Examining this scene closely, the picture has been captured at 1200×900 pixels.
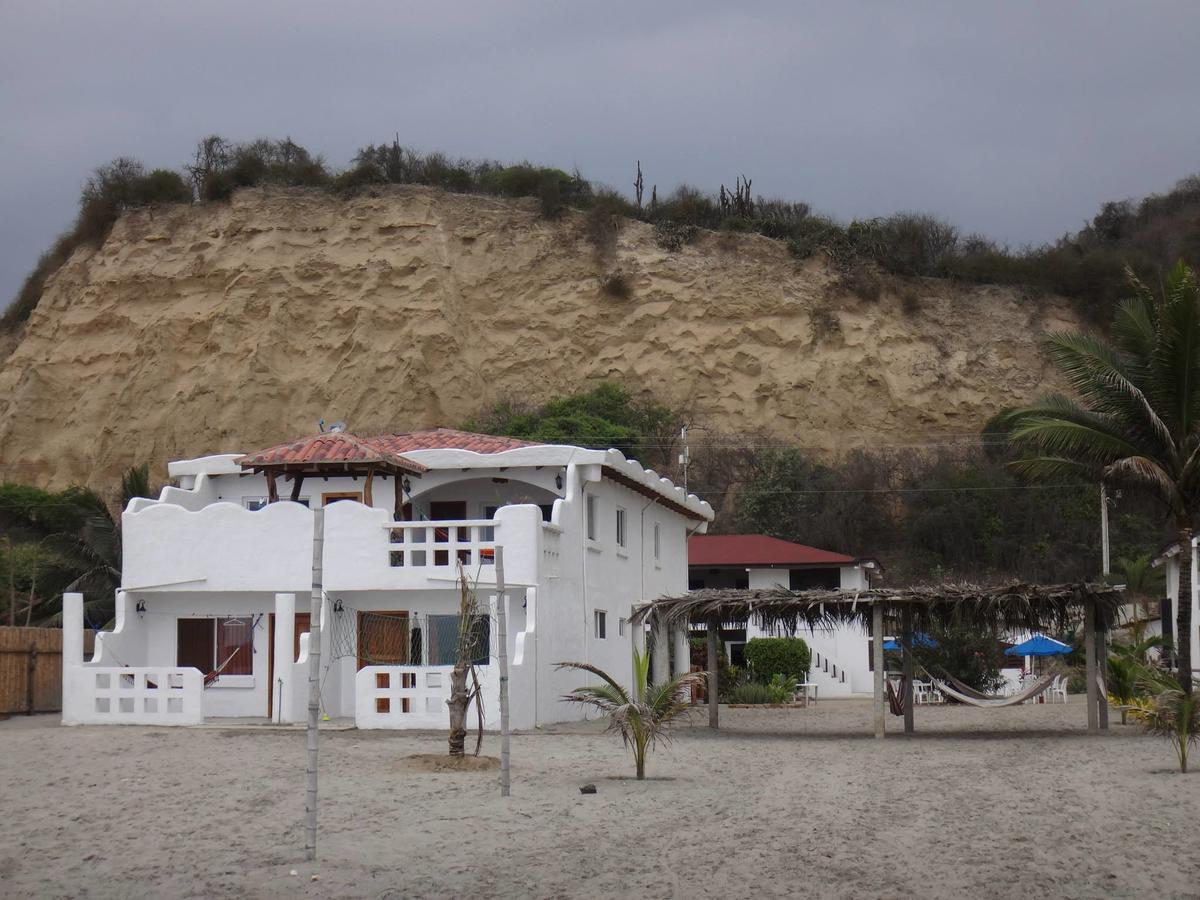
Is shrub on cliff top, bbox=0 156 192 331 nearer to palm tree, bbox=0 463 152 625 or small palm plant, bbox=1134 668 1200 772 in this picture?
palm tree, bbox=0 463 152 625

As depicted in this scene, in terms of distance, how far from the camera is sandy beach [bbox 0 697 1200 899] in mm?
10156

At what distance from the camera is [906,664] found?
78.6 feet

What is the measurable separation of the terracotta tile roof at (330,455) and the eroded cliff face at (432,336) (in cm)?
2843

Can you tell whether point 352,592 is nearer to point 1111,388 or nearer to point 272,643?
point 272,643

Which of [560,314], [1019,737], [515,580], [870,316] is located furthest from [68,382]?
[1019,737]

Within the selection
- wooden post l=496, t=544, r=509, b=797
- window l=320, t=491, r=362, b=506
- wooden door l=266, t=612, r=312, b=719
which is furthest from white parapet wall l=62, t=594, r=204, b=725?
wooden post l=496, t=544, r=509, b=797

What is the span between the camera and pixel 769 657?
36281 millimetres

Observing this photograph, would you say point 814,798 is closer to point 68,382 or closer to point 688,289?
point 688,289

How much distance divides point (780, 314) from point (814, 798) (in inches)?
1701

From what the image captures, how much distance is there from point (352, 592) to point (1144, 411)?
13.4m

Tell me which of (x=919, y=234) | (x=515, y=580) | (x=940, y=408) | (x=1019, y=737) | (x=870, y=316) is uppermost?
(x=919, y=234)

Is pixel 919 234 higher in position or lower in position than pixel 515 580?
higher

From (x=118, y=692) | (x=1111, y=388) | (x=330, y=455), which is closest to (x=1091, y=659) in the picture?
(x=1111, y=388)

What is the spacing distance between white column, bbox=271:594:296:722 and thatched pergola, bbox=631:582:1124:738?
5693mm
